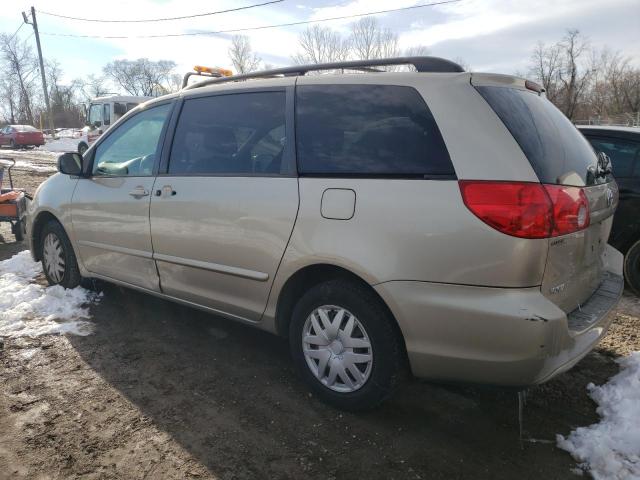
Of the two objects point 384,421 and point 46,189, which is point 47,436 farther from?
point 46,189

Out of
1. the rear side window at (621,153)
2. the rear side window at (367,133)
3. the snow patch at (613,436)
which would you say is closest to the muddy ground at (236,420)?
the snow patch at (613,436)

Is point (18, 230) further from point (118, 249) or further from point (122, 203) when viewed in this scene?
point (122, 203)

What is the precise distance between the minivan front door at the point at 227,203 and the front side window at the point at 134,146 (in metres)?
0.25

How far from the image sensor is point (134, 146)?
13.0ft

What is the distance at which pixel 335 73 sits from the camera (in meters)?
2.99

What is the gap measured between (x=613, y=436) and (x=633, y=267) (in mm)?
2881

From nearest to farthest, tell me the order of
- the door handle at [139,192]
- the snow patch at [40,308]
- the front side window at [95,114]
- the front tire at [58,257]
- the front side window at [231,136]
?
the front side window at [231,136]
the door handle at [139,192]
the snow patch at [40,308]
the front tire at [58,257]
the front side window at [95,114]

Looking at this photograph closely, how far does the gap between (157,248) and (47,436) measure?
55.1 inches

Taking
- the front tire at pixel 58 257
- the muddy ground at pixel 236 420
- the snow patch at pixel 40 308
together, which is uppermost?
the front tire at pixel 58 257

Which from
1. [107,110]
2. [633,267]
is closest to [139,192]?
[633,267]

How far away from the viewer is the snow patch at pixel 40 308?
390 cm

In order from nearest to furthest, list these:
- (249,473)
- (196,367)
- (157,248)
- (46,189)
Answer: (249,473) → (196,367) → (157,248) → (46,189)

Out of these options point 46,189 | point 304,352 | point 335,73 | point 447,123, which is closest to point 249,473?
point 304,352

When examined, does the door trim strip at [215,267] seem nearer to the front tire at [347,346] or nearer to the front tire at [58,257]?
the front tire at [347,346]
